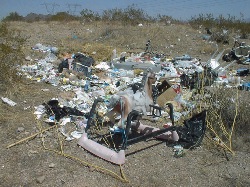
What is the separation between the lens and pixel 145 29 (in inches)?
500

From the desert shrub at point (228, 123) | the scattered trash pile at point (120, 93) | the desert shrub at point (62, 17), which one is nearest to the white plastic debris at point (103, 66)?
the scattered trash pile at point (120, 93)

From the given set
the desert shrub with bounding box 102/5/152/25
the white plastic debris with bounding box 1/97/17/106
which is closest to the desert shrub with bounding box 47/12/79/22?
the desert shrub with bounding box 102/5/152/25

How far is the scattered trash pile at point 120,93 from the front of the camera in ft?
11.6

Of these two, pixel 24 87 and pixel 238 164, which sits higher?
pixel 24 87

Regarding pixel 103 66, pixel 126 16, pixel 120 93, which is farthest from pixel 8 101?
pixel 126 16

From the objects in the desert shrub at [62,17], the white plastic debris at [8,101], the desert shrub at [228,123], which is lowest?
the desert shrub at [228,123]

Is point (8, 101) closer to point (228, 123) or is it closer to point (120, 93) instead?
point (120, 93)

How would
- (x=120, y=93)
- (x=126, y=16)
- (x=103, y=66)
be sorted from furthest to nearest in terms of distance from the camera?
(x=126, y=16) → (x=103, y=66) → (x=120, y=93)

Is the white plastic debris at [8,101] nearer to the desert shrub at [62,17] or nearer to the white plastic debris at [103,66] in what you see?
the white plastic debris at [103,66]

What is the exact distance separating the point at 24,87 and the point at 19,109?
957 mm

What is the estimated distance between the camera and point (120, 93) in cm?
362

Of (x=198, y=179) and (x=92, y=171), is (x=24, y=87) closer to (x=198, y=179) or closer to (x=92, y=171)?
(x=92, y=171)

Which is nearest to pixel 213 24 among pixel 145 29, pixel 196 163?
pixel 145 29

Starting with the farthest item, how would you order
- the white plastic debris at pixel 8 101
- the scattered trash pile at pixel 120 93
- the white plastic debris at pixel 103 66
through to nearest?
the white plastic debris at pixel 103 66
the white plastic debris at pixel 8 101
the scattered trash pile at pixel 120 93
